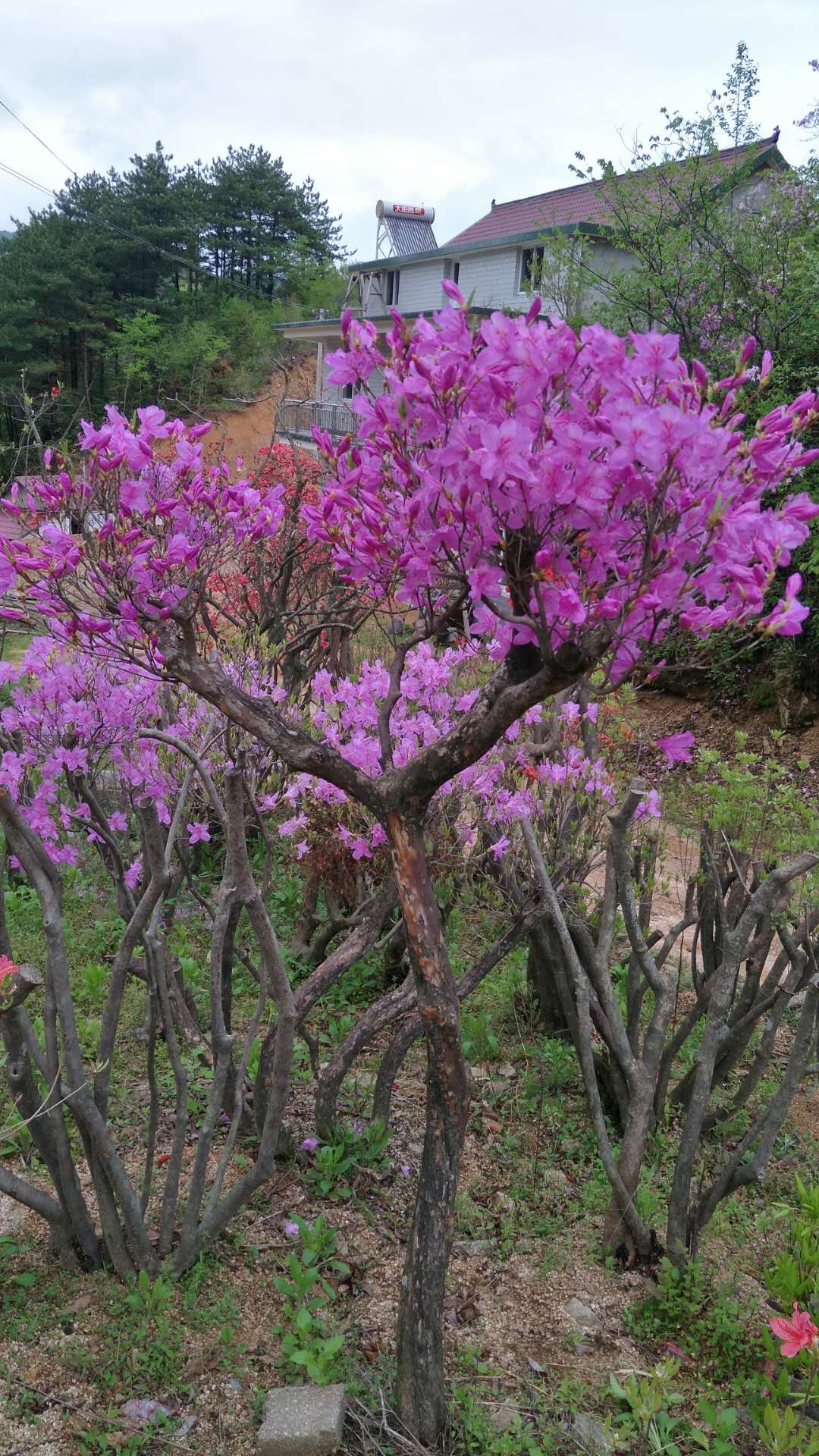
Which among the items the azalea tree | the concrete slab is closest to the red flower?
the azalea tree

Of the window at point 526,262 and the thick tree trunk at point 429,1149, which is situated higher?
the window at point 526,262

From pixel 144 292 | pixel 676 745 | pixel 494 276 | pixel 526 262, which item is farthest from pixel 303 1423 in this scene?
pixel 144 292

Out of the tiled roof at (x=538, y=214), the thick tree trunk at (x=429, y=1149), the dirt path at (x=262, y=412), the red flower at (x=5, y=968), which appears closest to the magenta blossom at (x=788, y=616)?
the thick tree trunk at (x=429, y=1149)

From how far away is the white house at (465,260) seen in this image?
57.1ft

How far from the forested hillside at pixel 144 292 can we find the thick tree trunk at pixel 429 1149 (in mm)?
27093

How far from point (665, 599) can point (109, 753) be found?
115 inches

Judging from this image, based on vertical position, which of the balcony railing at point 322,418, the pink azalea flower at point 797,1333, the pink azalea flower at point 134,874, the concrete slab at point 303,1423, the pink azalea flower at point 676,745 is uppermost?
the balcony railing at point 322,418

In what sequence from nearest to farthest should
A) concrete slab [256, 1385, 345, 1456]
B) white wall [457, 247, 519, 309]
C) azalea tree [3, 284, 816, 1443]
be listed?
1. azalea tree [3, 284, 816, 1443]
2. concrete slab [256, 1385, 345, 1456]
3. white wall [457, 247, 519, 309]

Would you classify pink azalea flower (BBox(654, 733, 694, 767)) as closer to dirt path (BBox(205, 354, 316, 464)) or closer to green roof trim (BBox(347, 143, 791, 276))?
green roof trim (BBox(347, 143, 791, 276))

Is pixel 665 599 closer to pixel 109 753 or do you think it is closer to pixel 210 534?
pixel 210 534

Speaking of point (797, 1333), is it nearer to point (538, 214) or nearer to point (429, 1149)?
point (429, 1149)

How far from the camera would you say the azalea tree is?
1.44 meters

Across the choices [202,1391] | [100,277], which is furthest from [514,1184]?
[100,277]

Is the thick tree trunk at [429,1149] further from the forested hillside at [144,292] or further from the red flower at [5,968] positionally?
the forested hillside at [144,292]
